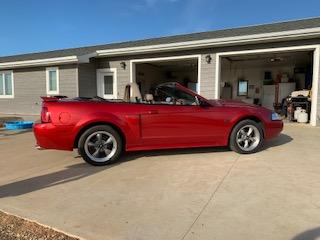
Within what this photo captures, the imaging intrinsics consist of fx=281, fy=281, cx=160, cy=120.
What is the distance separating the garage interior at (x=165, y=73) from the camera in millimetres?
14750

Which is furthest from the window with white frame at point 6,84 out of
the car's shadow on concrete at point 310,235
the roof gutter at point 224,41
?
the car's shadow on concrete at point 310,235

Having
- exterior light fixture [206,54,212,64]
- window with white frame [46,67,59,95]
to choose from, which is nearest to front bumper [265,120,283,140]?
exterior light fixture [206,54,212,64]

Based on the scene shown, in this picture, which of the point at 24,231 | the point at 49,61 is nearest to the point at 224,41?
the point at 49,61

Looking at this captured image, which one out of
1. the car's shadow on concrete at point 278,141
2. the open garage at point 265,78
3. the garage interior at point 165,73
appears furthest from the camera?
the open garage at point 265,78

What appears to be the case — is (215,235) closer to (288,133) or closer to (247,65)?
(288,133)

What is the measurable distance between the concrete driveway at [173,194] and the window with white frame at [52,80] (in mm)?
8318

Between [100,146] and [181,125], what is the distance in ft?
4.78

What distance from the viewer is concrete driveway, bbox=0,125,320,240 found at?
261 centimetres

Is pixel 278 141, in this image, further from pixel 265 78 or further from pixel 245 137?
pixel 265 78

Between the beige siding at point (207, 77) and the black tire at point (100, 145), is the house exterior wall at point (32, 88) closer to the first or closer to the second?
the beige siding at point (207, 77)

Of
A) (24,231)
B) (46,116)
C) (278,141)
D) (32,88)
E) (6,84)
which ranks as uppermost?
(6,84)

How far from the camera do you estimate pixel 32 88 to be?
1400 cm

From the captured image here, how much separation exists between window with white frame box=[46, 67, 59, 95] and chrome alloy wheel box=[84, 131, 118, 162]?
928 centimetres

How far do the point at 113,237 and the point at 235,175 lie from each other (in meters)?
2.19
